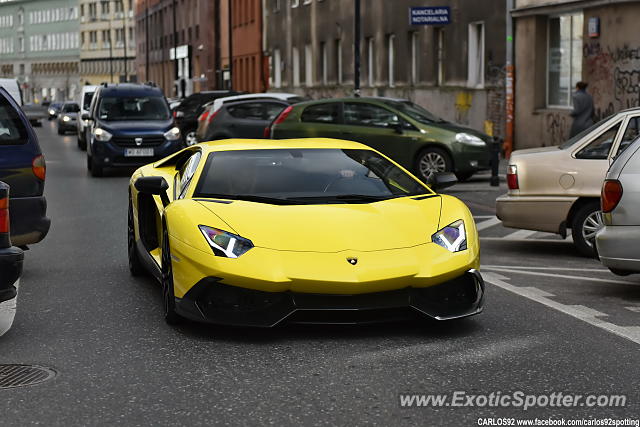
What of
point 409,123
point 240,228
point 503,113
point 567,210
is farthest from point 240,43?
point 240,228

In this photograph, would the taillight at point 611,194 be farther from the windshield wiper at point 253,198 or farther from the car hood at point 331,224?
the windshield wiper at point 253,198

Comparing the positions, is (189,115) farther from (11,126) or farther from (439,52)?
(11,126)

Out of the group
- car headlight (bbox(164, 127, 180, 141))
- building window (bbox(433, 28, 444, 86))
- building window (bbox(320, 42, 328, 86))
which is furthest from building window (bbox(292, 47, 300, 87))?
car headlight (bbox(164, 127, 180, 141))

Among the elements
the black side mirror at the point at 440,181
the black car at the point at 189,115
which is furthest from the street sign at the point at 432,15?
the black side mirror at the point at 440,181

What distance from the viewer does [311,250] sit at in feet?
26.2

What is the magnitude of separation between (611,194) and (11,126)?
16.4ft

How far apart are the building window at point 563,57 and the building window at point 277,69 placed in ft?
96.3

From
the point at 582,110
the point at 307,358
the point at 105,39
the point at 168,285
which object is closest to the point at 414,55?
the point at 582,110

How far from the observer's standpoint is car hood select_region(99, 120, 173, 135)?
26.2 meters

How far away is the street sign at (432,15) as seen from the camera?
30859 millimetres

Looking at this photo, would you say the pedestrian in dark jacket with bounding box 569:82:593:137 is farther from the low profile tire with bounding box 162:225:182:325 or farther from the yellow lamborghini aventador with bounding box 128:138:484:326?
the low profile tire with bounding box 162:225:182:325

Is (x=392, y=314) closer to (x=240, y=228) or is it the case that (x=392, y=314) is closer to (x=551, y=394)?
(x=240, y=228)

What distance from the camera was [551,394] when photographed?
6.39m

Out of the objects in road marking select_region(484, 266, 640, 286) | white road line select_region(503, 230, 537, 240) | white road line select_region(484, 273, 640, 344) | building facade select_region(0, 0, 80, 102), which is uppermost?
building facade select_region(0, 0, 80, 102)
